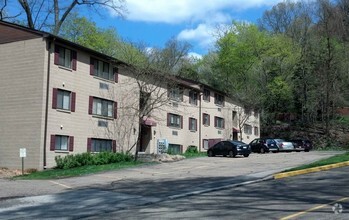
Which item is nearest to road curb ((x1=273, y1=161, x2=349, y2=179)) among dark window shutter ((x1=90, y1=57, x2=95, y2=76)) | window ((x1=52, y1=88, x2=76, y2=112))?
window ((x1=52, y1=88, x2=76, y2=112))

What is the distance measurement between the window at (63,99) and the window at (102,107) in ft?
6.35

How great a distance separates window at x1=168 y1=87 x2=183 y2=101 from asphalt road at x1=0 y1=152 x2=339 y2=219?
18125 millimetres

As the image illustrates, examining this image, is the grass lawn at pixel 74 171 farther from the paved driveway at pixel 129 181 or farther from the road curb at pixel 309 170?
the road curb at pixel 309 170

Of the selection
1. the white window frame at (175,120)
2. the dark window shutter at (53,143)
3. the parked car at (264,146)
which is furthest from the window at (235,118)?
the dark window shutter at (53,143)

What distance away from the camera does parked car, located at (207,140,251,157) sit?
3581 centimetres

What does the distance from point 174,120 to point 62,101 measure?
14689mm

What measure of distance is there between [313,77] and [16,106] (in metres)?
46.9

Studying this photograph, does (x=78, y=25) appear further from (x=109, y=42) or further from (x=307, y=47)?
(x=307, y=47)

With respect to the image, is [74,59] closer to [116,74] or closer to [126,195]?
[116,74]

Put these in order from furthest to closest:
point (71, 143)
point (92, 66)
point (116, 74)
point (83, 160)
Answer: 1. point (116, 74)
2. point (92, 66)
3. point (71, 143)
4. point (83, 160)

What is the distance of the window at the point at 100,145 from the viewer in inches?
1252

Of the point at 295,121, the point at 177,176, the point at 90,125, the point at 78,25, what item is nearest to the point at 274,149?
Result: the point at 90,125

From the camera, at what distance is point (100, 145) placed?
33000 mm

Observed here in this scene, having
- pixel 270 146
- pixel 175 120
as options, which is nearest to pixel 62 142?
pixel 175 120
